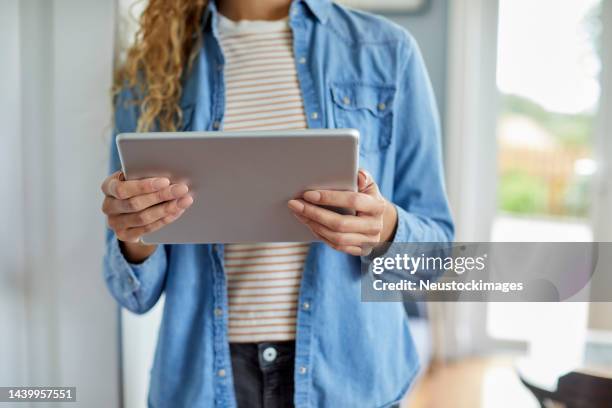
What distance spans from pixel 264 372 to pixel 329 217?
21 cm

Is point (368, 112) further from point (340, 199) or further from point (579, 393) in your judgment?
point (579, 393)

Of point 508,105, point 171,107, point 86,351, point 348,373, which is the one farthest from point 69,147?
point 508,105

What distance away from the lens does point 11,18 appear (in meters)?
0.62

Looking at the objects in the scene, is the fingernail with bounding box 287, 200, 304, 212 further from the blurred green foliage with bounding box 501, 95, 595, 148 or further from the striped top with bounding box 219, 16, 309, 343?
the blurred green foliage with bounding box 501, 95, 595, 148

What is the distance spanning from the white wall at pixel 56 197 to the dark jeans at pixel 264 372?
0.22 metres

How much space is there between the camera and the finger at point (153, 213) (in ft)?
1.54

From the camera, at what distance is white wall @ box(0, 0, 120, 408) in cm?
64

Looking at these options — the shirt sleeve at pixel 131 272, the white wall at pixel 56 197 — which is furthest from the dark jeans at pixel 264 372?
the white wall at pixel 56 197

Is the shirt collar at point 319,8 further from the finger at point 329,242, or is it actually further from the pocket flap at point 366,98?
the finger at point 329,242

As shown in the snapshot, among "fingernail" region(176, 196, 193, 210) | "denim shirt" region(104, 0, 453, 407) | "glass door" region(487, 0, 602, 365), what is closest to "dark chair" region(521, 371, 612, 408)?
"glass door" region(487, 0, 602, 365)

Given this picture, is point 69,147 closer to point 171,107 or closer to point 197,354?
point 171,107

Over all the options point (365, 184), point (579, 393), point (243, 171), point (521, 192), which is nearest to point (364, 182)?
point (365, 184)

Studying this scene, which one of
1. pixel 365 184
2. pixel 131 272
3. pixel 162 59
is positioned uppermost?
pixel 162 59

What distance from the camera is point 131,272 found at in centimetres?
60
